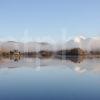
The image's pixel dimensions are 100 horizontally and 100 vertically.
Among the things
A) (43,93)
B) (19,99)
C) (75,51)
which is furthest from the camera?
(75,51)

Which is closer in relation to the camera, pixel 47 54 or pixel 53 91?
pixel 53 91

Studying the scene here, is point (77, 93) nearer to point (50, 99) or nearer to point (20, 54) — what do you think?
point (50, 99)

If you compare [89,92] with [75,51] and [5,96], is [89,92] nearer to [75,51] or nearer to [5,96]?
[5,96]

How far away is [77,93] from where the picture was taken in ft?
27.7

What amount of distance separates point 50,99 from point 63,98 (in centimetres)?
40

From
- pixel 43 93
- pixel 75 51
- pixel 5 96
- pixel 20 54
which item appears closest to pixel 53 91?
pixel 43 93

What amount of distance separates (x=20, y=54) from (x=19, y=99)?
1846 inches

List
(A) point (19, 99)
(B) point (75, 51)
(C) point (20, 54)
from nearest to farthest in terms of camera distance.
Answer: (A) point (19, 99) → (C) point (20, 54) → (B) point (75, 51)

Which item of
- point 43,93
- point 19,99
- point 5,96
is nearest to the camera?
point 19,99

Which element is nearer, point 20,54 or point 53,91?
point 53,91

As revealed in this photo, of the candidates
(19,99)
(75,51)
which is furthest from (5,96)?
(75,51)

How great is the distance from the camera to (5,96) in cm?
786

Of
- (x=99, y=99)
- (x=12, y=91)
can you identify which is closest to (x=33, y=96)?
(x=12, y=91)

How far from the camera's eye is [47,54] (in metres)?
59.2
